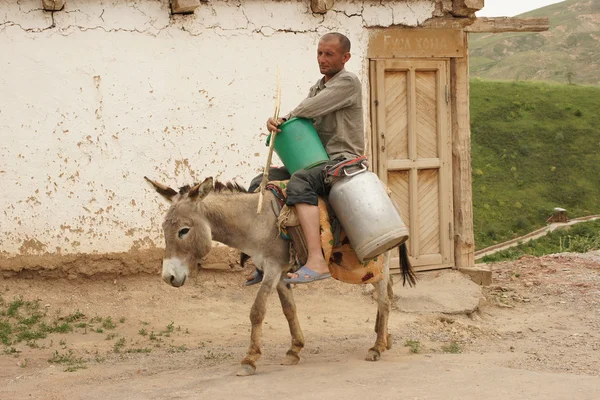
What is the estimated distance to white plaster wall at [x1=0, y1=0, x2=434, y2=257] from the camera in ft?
25.2

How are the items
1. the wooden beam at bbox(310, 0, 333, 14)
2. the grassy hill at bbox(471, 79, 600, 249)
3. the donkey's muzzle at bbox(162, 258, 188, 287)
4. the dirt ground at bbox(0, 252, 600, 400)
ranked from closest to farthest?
the dirt ground at bbox(0, 252, 600, 400), the donkey's muzzle at bbox(162, 258, 188, 287), the wooden beam at bbox(310, 0, 333, 14), the grassy hill at bbox(471, 79, 600, 249)

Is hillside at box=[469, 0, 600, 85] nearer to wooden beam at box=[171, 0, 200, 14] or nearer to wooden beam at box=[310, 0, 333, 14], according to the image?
wooden beam at box=[310, 0, 333, 14]

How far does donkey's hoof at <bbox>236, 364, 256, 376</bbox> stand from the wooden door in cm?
365

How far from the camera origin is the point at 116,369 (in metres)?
5.91

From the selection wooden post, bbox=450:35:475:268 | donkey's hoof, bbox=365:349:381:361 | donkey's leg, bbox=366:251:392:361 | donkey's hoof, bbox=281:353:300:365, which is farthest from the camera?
wooden post, bbox=450:35:475:268

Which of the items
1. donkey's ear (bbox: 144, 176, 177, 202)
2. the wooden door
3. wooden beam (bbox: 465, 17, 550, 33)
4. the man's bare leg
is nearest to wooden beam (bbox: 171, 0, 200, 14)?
the wooden door

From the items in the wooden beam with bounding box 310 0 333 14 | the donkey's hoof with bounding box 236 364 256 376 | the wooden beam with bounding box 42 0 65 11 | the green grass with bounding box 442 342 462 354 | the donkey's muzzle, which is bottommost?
the green grass with bounding box 442 342 462 354

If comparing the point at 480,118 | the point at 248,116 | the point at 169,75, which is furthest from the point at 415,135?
the point at 480,118

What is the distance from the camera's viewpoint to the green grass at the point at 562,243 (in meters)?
12.4

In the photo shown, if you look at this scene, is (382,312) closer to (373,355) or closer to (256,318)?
(373,355)

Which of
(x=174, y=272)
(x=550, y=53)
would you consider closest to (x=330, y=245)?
(x=174, y=272)

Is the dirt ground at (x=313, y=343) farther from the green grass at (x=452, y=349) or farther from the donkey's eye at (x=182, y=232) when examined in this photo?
the donkey's eye at (x=182, y=232)

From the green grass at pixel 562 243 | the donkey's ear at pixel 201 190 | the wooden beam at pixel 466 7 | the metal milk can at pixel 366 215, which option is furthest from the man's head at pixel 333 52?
the green grass at pixel 562 243

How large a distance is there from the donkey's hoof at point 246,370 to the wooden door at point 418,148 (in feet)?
12.0
